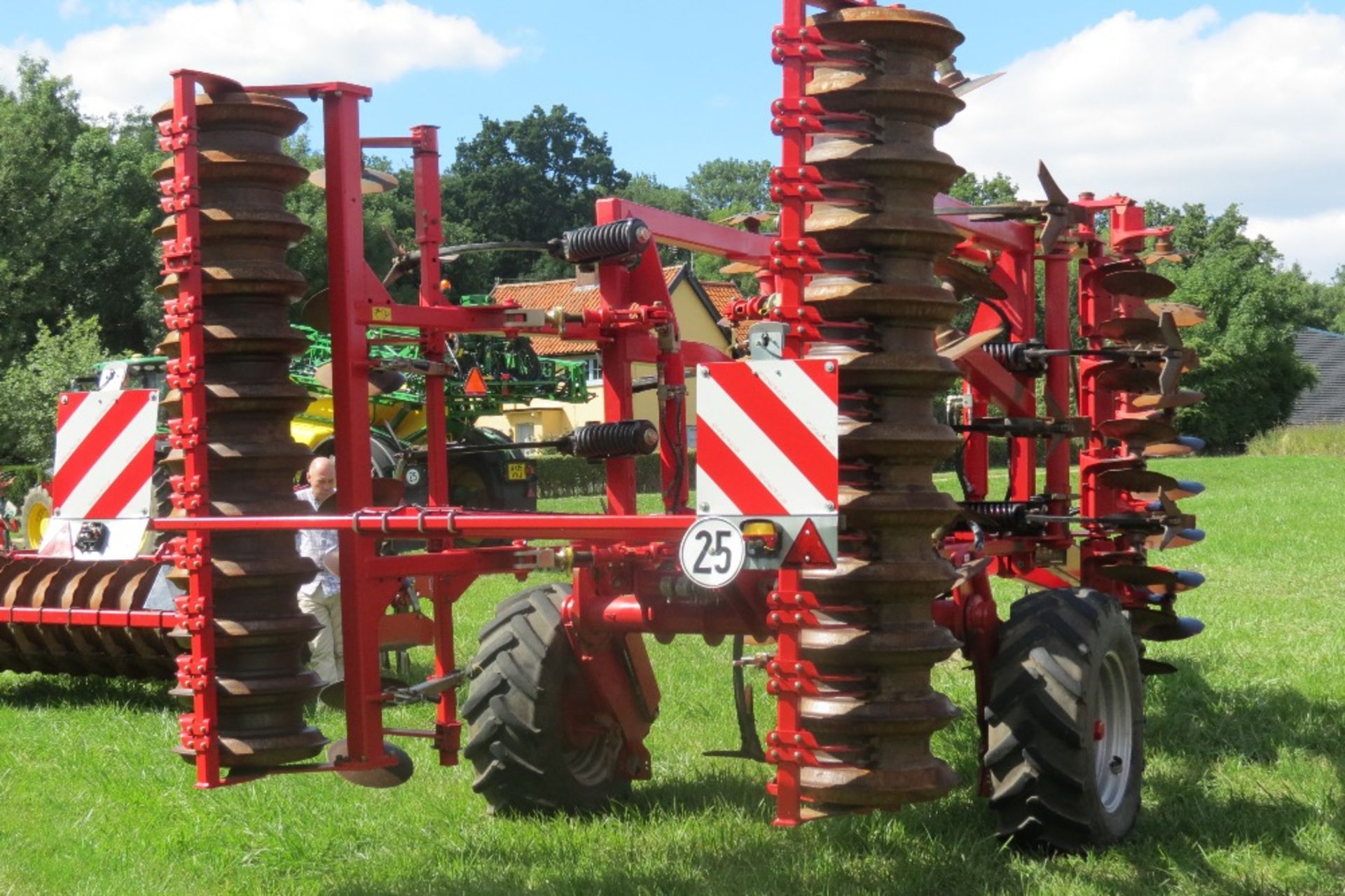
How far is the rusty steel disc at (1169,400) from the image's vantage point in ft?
24.0

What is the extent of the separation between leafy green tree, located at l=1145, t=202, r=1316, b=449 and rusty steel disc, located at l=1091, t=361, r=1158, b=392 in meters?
49.4

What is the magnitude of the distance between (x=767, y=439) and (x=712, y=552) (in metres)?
0.31

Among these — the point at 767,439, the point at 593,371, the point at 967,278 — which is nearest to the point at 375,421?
the point at 593,371

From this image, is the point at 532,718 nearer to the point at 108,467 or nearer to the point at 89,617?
the point at 108,467

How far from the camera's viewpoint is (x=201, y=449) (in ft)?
14.8

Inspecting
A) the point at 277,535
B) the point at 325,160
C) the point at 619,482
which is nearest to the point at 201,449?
the point at 277,535

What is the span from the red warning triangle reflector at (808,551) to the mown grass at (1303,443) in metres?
41.5

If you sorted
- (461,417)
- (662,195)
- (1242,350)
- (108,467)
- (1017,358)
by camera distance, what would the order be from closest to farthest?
(108,467)
(1017,358)
(461,417)
(1242,350)
(662,195)

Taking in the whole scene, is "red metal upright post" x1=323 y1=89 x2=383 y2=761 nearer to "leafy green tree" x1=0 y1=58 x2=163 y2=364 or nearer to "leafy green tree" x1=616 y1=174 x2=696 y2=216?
"leafy green tree" x1=0 y1=58 x2=163 y2=364

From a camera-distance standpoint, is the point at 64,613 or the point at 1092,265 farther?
the point at 64,613

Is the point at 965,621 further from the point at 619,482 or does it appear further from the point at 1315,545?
the point at 1315,545

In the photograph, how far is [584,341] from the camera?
5973 millimetres

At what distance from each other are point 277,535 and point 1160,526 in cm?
420

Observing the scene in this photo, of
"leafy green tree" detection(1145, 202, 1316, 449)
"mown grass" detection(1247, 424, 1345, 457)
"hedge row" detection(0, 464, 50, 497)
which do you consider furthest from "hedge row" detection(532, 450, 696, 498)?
"leafy green tree" detection(1145, 202, 1316, 449)
